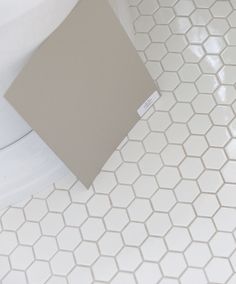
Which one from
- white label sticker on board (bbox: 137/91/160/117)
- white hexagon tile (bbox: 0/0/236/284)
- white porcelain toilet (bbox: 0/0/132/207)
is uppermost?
white porcelain toilet (bbox: 0/0/132/207)

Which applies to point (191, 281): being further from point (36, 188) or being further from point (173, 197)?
point (36, 188)

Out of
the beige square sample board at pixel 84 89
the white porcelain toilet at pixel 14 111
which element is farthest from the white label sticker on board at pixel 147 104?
the white porcelain toilet at pixel 14 111

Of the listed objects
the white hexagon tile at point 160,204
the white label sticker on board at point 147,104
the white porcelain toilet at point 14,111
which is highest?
the white porcelain toilet at point 14,111

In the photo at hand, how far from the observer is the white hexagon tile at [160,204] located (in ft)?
4.03

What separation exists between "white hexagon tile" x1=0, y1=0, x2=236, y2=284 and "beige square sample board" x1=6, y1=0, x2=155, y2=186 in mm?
54

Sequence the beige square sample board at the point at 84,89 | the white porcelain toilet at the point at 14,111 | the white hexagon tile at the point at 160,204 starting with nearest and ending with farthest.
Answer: the white porcelain toilet at the point at 14,111, the beige square sample board at the point at 84,89, the white hexagon tile at the point at 160,204

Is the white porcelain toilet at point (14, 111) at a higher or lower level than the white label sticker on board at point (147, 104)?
higher

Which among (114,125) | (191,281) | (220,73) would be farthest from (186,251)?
(220,73)

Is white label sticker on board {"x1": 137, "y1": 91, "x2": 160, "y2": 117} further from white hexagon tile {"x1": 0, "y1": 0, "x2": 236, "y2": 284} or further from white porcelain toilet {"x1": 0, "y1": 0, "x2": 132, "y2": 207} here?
white porcelain toilet {"x1": 0, "y1": 0, "x2": 132, "y2": 207}

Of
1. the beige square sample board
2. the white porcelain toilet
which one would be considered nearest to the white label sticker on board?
the beige square sample board

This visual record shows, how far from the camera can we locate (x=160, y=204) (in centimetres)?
127

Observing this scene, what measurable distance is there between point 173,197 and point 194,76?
265 millimetres

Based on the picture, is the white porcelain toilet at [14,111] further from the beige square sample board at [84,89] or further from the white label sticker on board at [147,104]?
the white label sticker on board at [147,104]

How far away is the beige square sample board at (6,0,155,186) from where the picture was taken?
109 centimetres
